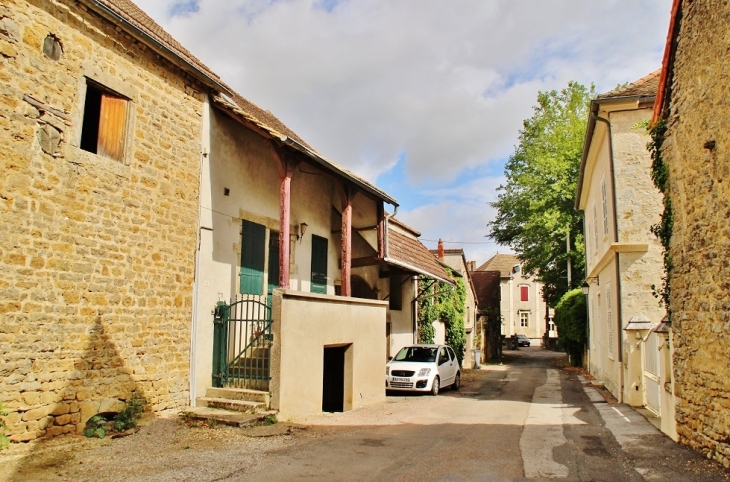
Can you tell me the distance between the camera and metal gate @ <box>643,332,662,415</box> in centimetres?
1001

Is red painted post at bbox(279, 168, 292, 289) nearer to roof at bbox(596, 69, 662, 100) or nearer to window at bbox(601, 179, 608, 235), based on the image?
roof at bbox(596, 69, 662, 100)

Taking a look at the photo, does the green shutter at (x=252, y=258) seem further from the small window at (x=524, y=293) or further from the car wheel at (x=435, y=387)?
the small window at (x=524, y=293)

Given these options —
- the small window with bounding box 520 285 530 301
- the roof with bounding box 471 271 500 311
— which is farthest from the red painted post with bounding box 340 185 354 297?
the small window with bounding box 520 285 530 301

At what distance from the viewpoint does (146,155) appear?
9250 millimetres

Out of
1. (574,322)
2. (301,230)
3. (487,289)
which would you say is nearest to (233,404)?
(301,230)

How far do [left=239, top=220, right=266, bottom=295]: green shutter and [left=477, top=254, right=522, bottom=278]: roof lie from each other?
57964mm

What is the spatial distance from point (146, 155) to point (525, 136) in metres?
29.4

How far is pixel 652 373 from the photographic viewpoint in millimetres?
10383

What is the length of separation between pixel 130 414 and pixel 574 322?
21574mm

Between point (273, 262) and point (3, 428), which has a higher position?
point (273, 262)

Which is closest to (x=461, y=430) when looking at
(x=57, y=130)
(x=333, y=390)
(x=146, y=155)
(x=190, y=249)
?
(x=333, y=390)

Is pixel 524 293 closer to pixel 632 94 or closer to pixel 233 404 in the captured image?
pixel 632 94

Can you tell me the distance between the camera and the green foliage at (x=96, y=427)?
25.2 ft

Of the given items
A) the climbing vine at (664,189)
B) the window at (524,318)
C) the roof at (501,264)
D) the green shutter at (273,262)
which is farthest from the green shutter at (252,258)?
the window at (524,318)
